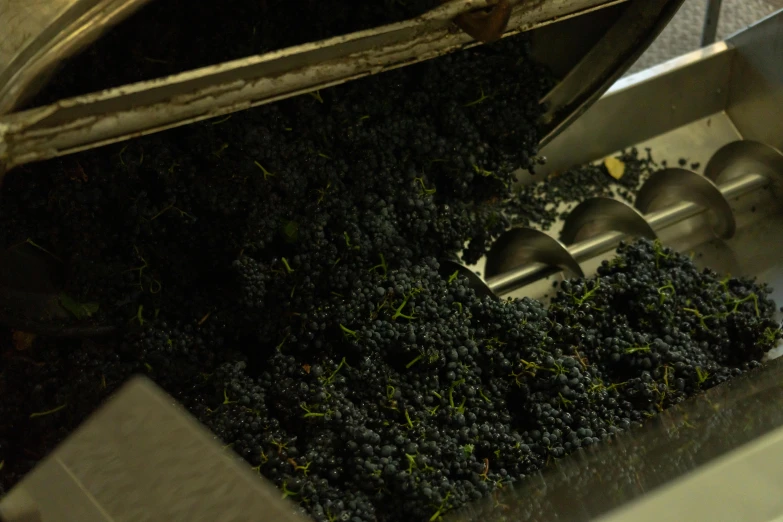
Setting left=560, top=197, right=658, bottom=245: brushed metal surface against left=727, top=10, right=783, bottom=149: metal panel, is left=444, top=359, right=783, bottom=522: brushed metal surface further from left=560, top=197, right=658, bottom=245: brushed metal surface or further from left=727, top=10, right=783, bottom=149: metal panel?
left=727, top=10, right=783, bottom=149: metal panel

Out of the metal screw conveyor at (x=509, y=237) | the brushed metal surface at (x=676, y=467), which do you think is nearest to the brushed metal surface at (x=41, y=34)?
the metal screw conveyor at (x=509, y=237)

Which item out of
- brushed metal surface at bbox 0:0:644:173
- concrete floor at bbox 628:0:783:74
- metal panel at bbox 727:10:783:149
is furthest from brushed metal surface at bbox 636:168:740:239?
brushed metal surface at bbox 0:0:644:173

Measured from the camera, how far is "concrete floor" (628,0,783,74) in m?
1.99

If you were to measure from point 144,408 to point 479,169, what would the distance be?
0.75 m

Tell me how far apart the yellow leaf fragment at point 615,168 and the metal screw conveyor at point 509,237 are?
0.10m

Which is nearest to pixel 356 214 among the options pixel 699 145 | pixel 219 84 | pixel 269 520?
pixel 219 84

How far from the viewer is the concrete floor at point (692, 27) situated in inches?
78.2

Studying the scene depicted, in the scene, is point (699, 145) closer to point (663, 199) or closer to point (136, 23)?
point (663, 199)

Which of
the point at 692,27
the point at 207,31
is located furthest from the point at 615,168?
the point at 207,31

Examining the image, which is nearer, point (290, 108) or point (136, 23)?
point (136, 23)

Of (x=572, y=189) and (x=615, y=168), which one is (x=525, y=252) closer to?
(x=572, y=189)

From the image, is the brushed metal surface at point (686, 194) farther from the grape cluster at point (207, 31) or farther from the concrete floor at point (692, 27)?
the grape cluster at point (207, 31)

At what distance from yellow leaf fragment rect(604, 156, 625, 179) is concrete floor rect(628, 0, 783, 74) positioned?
411 mm

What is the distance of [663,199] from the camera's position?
5.16 ft
